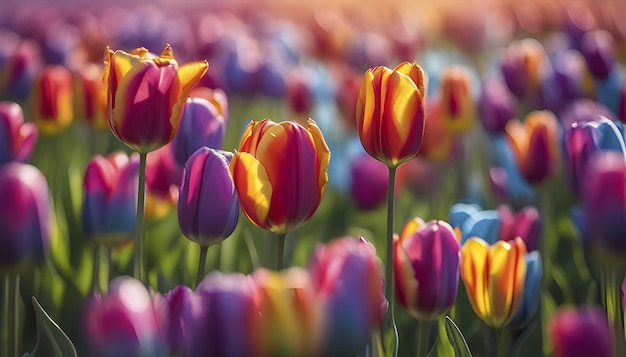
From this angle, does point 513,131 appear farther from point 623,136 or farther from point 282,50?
point 282,50

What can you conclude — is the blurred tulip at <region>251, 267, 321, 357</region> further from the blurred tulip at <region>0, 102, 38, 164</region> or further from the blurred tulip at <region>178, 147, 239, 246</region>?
the blurred tulip at <region>0, 102, 38, 164</region>

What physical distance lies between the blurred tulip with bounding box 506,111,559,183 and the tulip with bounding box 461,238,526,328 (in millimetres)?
535

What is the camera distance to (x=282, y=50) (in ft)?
11.0

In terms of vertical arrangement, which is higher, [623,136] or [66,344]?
[623,136]

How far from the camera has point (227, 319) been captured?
704 mm

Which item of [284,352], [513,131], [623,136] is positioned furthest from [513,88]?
[284,352]

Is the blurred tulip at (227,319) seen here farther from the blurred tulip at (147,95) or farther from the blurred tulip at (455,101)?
the blurred tulip at (455,101)

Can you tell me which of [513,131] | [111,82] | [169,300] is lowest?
[169,300]

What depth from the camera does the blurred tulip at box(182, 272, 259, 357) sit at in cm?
70

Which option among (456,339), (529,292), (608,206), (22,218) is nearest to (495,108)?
(529,292)

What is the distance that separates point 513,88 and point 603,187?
1.58 meters

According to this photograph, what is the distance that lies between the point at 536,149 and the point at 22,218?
1.11 meters

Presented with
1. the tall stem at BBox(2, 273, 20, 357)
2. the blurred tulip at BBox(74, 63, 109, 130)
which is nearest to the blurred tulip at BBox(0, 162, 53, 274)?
the tall stem at BBox(2, 273, 20, 357)

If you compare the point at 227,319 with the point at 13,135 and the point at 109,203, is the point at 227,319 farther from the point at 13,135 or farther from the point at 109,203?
the point at 13,135
